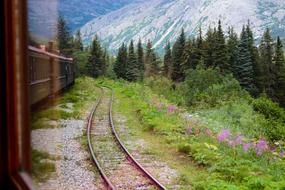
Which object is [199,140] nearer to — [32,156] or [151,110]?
[151,110]

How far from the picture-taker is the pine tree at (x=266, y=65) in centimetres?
4156

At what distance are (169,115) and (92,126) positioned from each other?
2772 mm

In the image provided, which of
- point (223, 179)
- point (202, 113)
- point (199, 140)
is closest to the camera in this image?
point (223, 179)

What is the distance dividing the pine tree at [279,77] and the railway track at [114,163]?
32.7 m

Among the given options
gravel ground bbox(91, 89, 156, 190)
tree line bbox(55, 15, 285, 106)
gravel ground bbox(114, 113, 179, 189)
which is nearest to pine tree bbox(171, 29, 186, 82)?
tree line bbox(55, 15, 285, 106)

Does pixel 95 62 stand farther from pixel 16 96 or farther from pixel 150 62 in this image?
pixel 16 96

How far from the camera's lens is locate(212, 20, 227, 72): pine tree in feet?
124

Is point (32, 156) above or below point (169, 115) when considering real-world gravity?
above

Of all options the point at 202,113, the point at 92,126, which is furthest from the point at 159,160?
the point at 202,113

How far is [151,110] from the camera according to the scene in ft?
45.0

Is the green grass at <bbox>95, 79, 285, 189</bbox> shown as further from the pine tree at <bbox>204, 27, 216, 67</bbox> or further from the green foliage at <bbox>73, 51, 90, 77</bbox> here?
the green foliage at <bbox>73, 51, 90, 77</bbox>

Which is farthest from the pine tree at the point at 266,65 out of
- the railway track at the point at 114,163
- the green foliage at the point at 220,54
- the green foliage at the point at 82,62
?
the railway track at the point at 114,163

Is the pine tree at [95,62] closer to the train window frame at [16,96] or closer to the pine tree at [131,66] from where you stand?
the pine tree at [131,66]

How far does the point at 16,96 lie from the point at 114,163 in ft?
18.9
